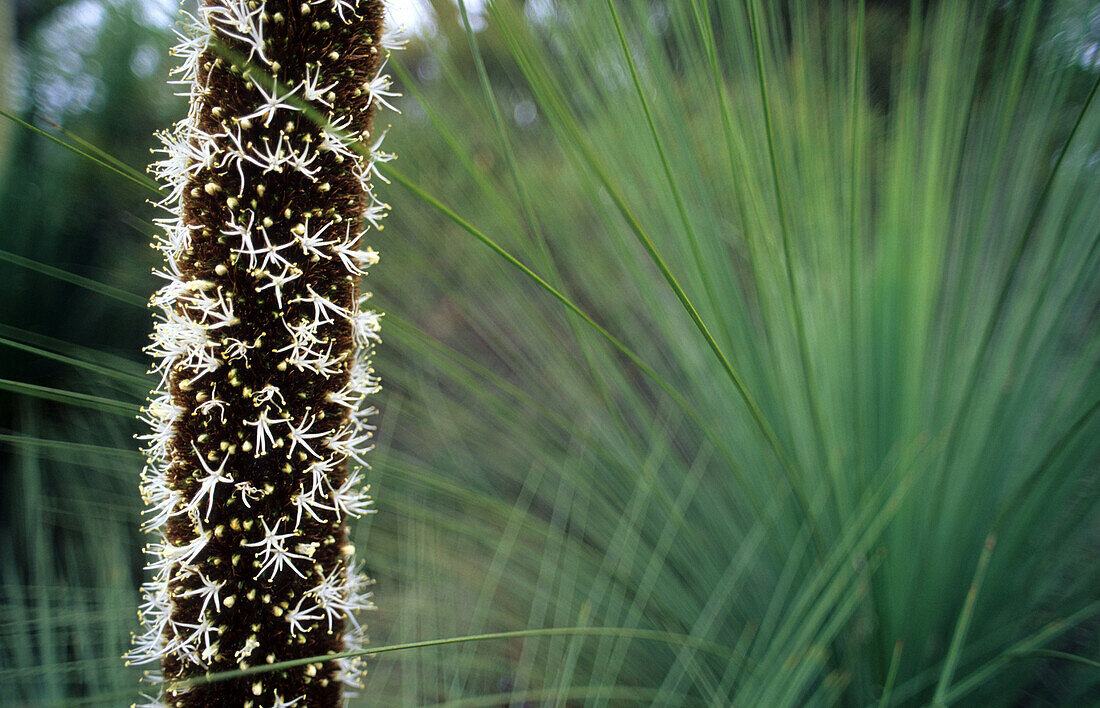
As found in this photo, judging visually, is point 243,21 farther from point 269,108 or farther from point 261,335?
point 261,335

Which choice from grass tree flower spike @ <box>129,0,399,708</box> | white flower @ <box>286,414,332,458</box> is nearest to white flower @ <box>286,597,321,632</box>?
grass tree flower spike @ <box>129,0,399,708</box>

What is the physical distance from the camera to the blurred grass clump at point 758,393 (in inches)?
17.9

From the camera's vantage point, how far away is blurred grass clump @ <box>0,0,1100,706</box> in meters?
0.46

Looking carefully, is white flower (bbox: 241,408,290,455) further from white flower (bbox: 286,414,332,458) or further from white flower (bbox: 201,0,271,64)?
white flower (bbox: 201,0,271,64)

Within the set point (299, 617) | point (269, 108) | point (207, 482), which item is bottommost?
point (299, 617)

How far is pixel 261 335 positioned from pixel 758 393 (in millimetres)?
391

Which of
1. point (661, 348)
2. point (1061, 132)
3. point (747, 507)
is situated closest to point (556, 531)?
point (747, 507)

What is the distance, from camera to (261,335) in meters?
0.50

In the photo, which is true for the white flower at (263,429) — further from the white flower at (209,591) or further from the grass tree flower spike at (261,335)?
the white flower at (209,591)

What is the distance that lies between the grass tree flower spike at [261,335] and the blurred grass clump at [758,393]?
8cm

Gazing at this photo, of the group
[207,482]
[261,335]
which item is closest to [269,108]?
[261,335]

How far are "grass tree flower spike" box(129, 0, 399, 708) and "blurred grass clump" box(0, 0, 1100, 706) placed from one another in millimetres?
78

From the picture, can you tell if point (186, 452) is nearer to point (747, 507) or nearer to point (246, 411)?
point (246, 411)

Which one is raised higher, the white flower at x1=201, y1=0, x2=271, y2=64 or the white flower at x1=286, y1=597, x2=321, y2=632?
the white flower at x1=201, y1=0, x2=271, y2=64
